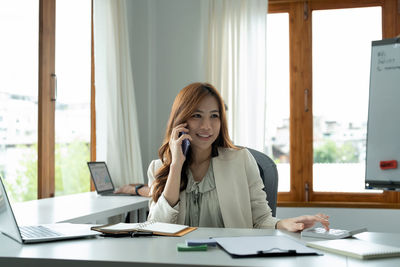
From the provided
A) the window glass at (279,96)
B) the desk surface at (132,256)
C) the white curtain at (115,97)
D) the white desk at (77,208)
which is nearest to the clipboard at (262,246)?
the desk surface at (132,256)

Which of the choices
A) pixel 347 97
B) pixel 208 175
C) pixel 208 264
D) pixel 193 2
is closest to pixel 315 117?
pixel 347 97

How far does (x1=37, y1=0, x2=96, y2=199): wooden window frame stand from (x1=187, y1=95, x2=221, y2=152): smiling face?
1269 millimetres

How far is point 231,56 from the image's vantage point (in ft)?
12.0

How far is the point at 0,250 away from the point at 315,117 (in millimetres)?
2988

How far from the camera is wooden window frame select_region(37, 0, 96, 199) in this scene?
2830 millimetres

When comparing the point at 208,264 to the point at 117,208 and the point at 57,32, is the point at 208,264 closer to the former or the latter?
the point at 117,208

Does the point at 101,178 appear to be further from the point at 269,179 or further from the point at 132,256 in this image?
the point at 132,256

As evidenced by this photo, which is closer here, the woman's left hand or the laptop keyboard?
the laptop keyboard

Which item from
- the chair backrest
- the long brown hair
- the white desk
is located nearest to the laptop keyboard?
the white desk

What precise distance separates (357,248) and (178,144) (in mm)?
1030

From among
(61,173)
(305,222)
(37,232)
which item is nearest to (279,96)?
(61,173)

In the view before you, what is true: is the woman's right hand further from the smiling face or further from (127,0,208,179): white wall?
(127,0,208,179): white wall

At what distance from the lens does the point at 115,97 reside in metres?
3.35

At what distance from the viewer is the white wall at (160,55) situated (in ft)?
12.6
